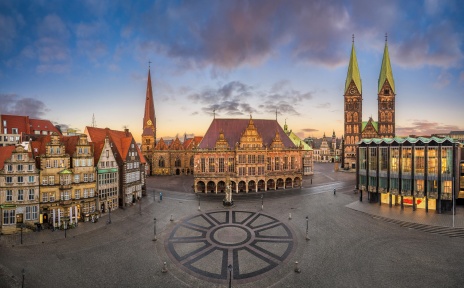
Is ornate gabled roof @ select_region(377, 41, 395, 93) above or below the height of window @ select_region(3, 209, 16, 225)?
above

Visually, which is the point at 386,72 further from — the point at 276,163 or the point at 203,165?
the point at 203,165

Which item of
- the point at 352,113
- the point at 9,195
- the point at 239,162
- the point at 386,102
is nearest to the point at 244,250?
the point at 239,162

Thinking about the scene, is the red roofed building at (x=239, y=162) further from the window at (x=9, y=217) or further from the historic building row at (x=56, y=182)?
the window at (x=9, y=217)

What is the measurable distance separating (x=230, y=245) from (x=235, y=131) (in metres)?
32.3

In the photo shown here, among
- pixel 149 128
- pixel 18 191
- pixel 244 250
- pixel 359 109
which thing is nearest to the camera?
pixel 244 250

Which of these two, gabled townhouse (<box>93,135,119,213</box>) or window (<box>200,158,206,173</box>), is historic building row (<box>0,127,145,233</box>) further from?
window (<box>200,158,206,173</box>)

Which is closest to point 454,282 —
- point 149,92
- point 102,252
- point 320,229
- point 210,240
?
point 320,229

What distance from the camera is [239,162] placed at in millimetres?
47688

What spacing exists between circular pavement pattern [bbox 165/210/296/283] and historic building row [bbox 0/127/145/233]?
13.6 meters

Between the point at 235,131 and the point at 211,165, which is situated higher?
the point at 235,131

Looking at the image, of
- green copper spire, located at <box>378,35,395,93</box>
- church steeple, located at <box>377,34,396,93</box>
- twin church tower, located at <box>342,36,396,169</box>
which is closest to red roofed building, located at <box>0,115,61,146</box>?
twin church tower, located at <box>342,36,396,169</box>

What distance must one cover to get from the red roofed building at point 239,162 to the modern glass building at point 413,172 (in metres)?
17.8

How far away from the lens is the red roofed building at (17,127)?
49.6 m

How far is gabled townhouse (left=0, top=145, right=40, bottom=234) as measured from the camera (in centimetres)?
2614
